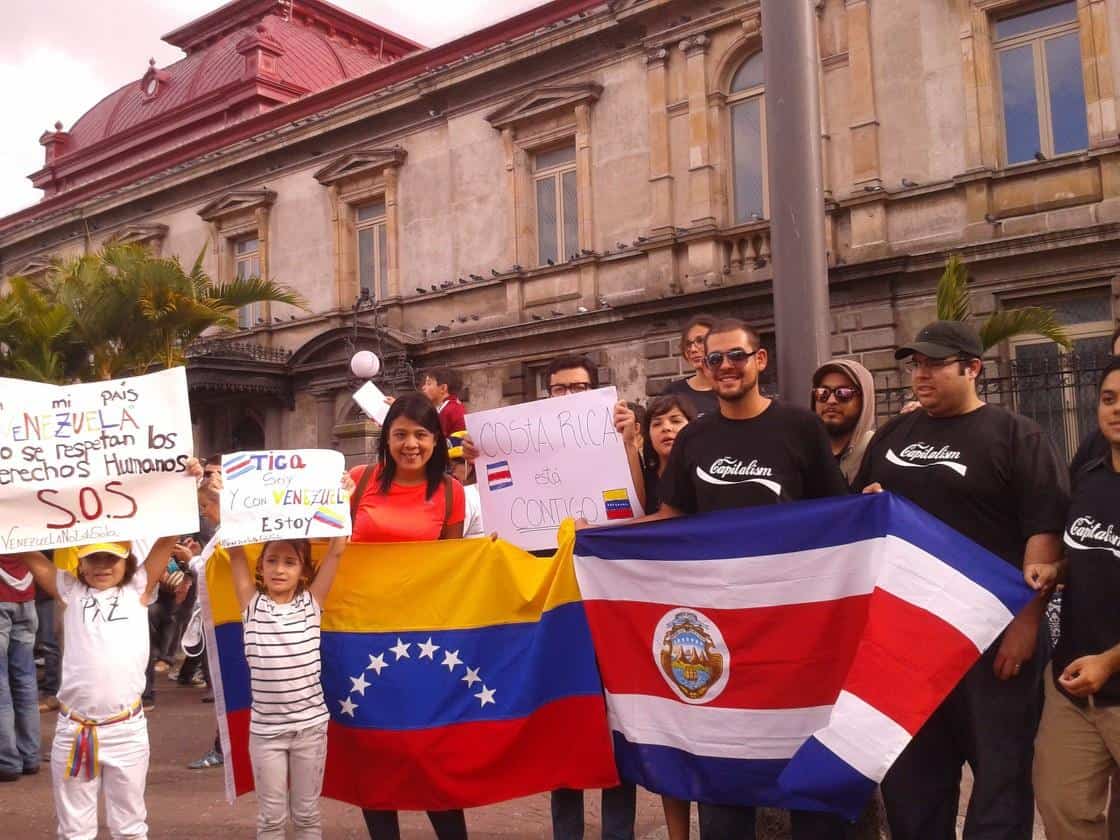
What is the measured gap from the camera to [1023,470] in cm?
358

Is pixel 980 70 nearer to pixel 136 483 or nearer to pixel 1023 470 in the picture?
pixel 1023 470

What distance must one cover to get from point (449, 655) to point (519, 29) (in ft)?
59.7

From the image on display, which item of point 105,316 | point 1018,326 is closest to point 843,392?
point 1018,326

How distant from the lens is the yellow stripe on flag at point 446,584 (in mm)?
4410

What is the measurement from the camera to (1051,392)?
13.4m

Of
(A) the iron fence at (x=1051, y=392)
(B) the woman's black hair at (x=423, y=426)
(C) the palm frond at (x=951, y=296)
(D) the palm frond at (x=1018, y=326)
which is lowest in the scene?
(B) the woman's black hair at (x=423, y=426)

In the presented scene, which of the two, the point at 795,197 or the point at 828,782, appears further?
the point at 795,197

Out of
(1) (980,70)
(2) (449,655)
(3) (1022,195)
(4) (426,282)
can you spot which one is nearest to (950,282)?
(3) (1022,195)

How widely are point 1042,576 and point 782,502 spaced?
2.96ft

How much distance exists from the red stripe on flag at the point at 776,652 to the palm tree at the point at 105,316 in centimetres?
1138

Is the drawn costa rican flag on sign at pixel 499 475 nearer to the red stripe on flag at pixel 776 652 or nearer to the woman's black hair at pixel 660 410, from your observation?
the woman's black hair at pixel 660 410

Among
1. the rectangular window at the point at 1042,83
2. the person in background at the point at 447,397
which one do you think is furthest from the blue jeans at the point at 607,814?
the rectangular window at the point at 1042,83

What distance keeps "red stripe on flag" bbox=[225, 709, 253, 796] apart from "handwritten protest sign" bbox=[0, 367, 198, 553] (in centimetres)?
90

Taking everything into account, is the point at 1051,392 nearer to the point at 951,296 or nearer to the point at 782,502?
the point at 951,296
